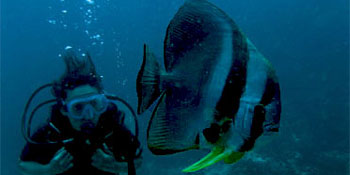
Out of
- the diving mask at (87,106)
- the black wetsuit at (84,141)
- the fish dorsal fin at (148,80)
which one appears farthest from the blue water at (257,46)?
the diving mask at (87,106)

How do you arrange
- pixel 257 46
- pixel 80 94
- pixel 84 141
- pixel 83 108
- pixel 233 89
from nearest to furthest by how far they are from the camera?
pixel 233 89
pixel 84 141
pixel 83 108
pixel 80 94
pixel 257 46

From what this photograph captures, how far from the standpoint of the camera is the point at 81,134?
2297 mm

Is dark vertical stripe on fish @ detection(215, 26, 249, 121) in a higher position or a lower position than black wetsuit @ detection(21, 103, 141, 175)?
higher

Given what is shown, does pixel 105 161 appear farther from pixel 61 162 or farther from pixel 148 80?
pixel 148 80

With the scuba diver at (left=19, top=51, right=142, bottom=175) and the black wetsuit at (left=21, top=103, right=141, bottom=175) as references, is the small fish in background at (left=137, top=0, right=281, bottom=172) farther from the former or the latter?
the black wetsuit at (left=21, top=103, right=141, bottom=175)

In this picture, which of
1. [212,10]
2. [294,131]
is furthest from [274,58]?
[212,10]

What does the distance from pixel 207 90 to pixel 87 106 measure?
6.43 feet

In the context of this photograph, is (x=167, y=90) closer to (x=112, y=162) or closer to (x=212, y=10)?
(x=212, y=10)

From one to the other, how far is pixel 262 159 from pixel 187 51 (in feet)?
27.9

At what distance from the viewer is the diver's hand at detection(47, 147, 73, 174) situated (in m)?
2.13

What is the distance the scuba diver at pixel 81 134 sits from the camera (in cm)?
226

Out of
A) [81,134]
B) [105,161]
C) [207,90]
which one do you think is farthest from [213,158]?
[81,134]

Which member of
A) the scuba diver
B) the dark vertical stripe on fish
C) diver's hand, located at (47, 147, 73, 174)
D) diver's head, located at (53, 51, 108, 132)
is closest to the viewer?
the dark vertical stripe on fish

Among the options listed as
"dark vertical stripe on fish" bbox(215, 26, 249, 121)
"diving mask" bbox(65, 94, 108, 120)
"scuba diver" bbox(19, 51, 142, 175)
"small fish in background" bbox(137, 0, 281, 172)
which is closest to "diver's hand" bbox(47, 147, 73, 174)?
"scuba diver" bbox(19, 51, 142, 175)
